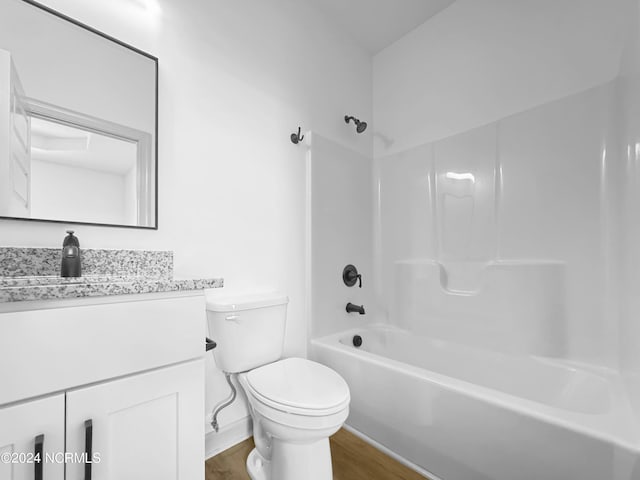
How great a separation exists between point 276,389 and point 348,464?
63 cm

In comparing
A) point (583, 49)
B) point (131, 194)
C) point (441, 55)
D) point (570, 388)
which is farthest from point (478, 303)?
point (131, 194)

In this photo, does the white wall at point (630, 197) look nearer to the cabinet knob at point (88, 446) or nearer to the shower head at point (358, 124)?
the shower head at point (358, 124)

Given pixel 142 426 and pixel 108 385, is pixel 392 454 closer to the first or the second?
pixel 142 426

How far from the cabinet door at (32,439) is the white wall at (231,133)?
631 millimetres

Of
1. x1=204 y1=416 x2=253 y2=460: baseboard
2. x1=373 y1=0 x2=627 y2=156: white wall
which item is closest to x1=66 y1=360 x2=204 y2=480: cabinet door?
x1=204 y1=416 x2=253 y2=460: baseboard

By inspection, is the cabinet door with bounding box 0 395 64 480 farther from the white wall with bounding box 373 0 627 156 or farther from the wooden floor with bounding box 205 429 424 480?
the white wall with bounding box 373 0 627 156

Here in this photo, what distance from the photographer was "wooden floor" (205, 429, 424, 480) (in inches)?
52.5

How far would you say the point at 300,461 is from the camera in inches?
45.1

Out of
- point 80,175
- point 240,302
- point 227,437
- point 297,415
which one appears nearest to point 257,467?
point 227,437

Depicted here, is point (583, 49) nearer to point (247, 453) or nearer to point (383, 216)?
point (383, 216)

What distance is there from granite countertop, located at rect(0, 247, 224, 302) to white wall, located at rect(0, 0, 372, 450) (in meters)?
0.05

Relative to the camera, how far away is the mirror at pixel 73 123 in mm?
1004

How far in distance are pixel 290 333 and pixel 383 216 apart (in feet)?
3.89

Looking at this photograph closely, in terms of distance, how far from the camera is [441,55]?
2070 millimetres
